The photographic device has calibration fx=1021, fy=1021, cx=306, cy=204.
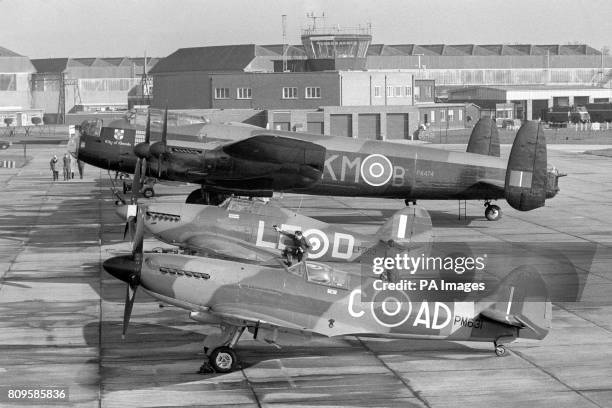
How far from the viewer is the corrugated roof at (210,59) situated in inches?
4685

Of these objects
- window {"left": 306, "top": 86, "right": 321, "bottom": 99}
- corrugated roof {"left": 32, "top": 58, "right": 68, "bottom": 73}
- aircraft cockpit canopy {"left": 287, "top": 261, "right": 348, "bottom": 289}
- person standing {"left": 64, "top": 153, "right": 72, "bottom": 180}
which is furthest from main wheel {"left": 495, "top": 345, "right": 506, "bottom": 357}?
corrugated roof {"left": 32, "top": 58, "right": 68, "bottom": 73}

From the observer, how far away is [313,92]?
320 feet

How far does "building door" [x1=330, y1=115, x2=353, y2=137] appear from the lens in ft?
293

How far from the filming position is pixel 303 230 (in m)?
25.4

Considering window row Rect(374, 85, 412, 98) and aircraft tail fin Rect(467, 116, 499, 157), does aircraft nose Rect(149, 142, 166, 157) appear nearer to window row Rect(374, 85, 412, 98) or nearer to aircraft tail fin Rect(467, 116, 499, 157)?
aircraft tail fin Rect(467, 116, 499, 157)

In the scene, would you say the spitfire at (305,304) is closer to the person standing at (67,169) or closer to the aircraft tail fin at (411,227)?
the aircraft tail fin at (411,227)

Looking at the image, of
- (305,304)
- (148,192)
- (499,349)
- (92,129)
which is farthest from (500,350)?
(148,192)

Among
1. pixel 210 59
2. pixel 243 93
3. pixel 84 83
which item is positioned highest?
pixel 210 59

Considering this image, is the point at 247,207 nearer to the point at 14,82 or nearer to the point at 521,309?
the point at 521,309

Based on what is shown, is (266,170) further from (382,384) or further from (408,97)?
(408,97)

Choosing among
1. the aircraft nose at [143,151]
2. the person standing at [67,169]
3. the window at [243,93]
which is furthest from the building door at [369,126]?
the aircraft nose at [143,151]

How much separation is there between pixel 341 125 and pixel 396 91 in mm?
15864

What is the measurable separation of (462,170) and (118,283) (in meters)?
14.7

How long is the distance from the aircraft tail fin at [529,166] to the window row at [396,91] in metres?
68.5
